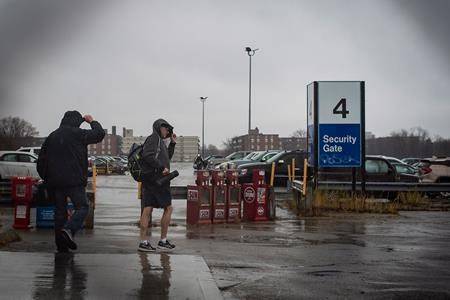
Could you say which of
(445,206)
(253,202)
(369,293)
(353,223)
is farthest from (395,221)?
(369,293)

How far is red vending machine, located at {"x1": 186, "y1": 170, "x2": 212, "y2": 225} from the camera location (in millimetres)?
12172

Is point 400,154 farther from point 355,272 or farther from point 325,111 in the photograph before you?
point 355,272

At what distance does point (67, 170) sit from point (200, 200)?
4542 millimetres

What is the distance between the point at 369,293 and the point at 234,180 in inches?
270

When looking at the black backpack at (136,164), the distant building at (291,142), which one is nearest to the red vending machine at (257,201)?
the black backpack at (136,164)

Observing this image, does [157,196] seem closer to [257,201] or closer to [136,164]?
[136,164]

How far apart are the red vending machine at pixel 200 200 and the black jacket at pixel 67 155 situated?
162 inches

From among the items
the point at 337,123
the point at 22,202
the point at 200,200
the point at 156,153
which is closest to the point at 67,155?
the point at 156,153

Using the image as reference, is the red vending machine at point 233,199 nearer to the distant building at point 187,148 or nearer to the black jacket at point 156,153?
the black jacket at point 156,153

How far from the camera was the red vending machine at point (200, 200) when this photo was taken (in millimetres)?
12172

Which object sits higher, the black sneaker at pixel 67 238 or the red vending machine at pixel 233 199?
the red vending machine at pixel 233 199

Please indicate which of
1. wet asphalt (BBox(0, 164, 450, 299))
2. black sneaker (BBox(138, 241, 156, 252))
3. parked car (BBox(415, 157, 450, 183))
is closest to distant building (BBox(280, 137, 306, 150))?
parked car (BBox(415, 157, 450, 183))

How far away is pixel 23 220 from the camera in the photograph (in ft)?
35.1

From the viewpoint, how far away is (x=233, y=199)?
12938 mm
